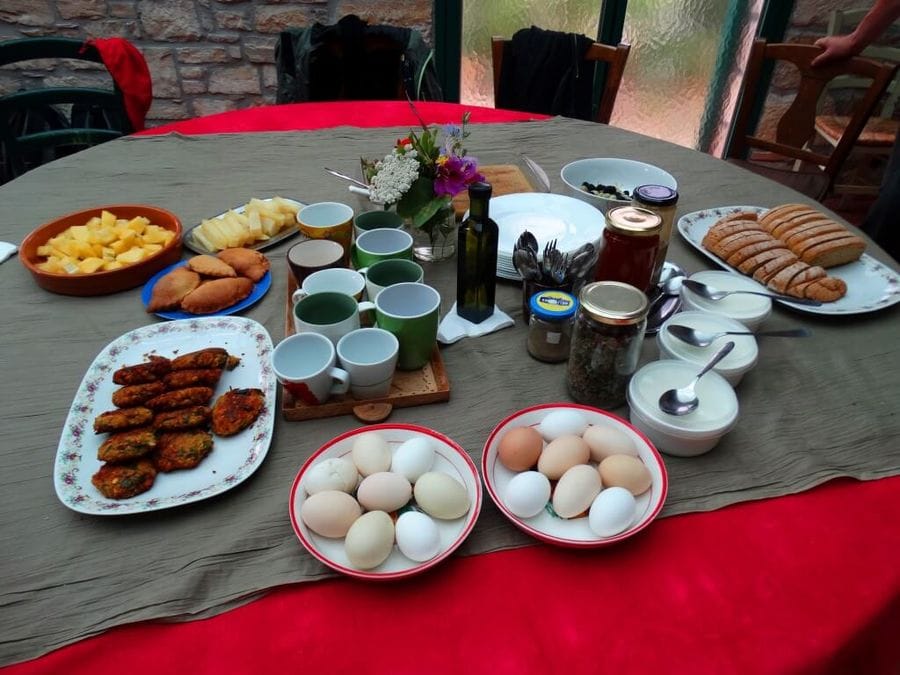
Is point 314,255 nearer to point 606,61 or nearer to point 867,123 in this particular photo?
point 606,61

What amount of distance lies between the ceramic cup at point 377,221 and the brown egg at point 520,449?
1.76 feet

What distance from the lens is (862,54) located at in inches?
89.4

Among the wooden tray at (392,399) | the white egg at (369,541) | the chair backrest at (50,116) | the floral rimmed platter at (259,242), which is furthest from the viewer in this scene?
the chair backrest at (50,116)

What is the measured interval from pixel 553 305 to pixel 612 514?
0.34 metres

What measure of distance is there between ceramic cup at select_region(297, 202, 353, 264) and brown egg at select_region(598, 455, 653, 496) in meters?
0.62

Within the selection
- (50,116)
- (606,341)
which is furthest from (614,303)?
(50,116)

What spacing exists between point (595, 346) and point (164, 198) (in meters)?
1.08

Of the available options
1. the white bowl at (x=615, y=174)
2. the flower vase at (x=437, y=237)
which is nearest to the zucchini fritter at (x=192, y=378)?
the flower vase at (x=437, y=237)

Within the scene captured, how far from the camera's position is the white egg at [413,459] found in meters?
0.65

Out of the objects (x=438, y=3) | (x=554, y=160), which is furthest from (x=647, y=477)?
(x=438, y=3)

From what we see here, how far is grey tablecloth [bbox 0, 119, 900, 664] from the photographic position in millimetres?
577

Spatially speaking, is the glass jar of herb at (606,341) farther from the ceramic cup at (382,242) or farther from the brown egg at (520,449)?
the ceramic cup at (382,242)

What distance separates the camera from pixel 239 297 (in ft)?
3.24

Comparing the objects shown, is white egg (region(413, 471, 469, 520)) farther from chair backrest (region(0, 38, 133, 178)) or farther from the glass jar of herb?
chair backrest (region(0, 38, 133, 178))
